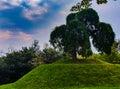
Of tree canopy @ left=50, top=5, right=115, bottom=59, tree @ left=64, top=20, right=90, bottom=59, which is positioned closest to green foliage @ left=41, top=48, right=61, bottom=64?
tree canopy @ left=50, top=5, right=115, bottom=59

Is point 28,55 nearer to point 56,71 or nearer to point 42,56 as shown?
point 42,56

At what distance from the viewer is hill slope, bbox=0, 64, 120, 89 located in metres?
33.5

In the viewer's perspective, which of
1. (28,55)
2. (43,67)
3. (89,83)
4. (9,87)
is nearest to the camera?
(89,83)

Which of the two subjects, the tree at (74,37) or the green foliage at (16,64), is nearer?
the tree at (74,37)

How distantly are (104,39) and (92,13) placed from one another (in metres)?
3.93

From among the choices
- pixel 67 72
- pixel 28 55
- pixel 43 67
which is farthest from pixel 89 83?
pixel 28 55

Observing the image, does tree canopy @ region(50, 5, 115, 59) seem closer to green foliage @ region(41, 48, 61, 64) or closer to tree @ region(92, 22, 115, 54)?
tree @ region(92, 22, 115, 54)

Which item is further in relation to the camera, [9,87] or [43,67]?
[43,67]

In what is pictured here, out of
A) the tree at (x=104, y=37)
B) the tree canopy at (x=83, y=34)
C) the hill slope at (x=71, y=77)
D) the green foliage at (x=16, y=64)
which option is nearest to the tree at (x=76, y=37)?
the tree canopy at (x=83, y=34)

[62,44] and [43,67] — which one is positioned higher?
[62,44]

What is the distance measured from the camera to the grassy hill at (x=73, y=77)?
33188 mm

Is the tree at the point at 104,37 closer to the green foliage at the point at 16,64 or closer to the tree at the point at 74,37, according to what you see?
the tree at the point at 74,37

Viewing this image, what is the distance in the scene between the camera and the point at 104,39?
42312 mm

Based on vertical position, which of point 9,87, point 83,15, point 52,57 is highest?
point 83,15
